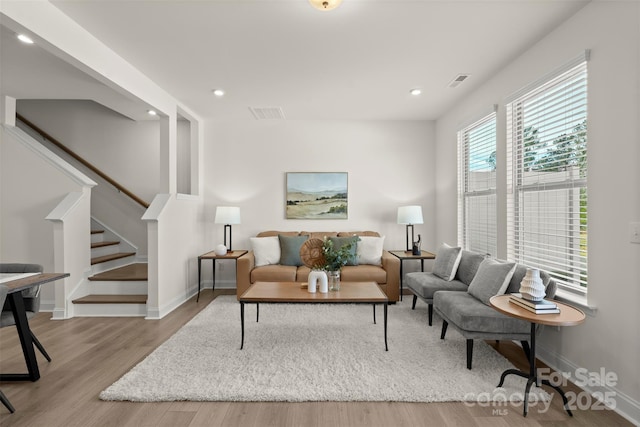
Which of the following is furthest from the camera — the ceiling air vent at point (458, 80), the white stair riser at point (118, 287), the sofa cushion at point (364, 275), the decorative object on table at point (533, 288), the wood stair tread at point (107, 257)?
the wood stair tread at point (107, 257)

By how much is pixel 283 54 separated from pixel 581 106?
249cm

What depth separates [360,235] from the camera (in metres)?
5.11

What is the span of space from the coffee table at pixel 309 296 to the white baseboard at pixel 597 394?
4.35 feet

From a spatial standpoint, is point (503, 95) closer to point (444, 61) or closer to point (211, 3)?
point (444, 61)

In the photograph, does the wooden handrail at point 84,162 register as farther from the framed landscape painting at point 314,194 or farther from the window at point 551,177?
the window at point 551,177

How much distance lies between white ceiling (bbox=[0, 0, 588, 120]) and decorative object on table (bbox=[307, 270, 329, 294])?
210 centimetres

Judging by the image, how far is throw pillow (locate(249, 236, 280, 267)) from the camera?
4742 mm

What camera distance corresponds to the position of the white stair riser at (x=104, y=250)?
488 cm

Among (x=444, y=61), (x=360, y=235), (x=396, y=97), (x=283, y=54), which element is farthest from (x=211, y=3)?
(x=360, y=235)

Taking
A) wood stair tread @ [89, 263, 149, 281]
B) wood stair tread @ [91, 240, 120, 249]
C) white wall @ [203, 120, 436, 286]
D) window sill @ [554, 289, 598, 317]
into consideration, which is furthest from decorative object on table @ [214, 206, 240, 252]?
window sill @ [554, 289, 598, 317]

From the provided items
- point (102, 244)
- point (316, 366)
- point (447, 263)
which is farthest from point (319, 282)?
point (102, 244)

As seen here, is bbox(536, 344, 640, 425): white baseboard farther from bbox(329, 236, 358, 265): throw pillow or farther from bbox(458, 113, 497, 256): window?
bbox(329, 236, 358, 265): throw pillow

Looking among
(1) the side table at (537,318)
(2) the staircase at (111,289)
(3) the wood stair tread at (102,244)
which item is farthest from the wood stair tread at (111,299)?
(1) the side table at (537,318)

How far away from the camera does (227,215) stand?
195 inches
